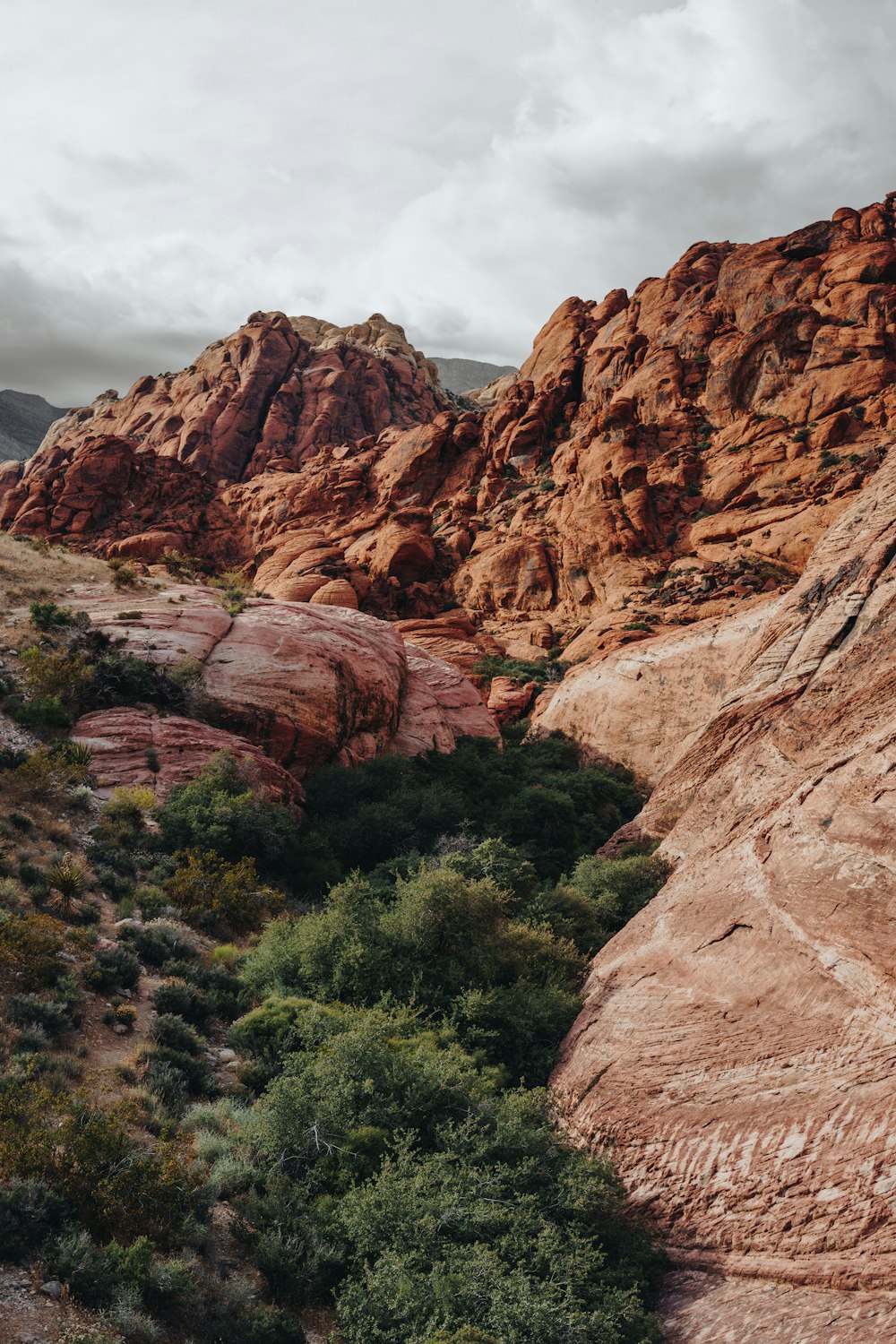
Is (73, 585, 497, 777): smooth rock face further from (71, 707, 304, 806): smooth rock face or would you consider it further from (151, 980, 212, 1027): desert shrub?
(151, 980, 212, 1027): desert shrub

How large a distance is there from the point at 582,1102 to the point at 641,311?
237 ft

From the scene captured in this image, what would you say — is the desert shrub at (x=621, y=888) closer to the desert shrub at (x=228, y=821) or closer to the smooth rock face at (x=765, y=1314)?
the desert shrub at (x=228, y=821)

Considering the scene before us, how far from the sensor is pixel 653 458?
53781 mm

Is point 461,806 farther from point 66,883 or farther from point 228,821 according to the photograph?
point 66,883

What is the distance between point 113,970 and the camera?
12.0 metres

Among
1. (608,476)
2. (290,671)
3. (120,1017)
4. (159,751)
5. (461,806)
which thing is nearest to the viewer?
(120,1017)

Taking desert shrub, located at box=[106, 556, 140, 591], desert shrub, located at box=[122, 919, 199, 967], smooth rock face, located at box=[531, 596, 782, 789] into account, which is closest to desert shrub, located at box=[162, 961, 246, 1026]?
desert shrub, located at box=[122, 919, 199, 967]

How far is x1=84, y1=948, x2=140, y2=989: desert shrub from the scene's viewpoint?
11.7 metres

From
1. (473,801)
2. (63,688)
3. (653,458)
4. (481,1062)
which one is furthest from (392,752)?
(653,458)

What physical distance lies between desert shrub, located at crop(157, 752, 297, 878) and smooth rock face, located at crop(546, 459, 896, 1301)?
9.44 m

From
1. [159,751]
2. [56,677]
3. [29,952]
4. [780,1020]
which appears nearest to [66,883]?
Result: [29,952]

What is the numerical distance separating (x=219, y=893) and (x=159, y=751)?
560 cm

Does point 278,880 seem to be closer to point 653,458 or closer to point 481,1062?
point 481,1062

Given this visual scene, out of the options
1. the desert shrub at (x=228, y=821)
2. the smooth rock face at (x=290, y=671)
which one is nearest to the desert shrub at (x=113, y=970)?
the desert shrub at (x=228, y=821)
